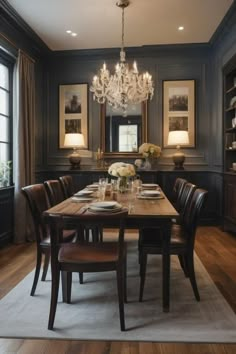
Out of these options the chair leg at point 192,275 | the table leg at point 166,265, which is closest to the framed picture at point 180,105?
the chair leg at point 192,275

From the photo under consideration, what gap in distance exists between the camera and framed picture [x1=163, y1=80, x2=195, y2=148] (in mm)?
5684

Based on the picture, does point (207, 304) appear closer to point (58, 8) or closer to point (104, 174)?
point (104, 174)

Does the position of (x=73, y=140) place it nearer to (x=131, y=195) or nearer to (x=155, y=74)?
(x=155, y=74)

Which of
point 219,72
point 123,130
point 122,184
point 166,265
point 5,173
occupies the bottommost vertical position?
point 166,265

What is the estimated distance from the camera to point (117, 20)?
14.7ft

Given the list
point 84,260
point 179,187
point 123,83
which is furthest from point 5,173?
point 84,260

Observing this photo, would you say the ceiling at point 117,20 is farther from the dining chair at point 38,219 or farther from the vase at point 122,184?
the dining chair at point 38,219

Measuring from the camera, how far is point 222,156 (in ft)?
16.6

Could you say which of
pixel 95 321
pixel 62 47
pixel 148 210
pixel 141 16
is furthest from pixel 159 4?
pixel 95 321

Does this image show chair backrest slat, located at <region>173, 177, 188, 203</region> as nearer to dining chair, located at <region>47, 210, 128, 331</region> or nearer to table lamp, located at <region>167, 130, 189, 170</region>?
dining chair, located at <region>47, 210, 128, 331</region>

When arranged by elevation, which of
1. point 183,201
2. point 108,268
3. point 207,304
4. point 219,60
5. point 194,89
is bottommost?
point 207,304

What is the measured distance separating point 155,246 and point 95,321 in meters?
0.74

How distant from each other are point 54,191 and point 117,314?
5.16 feet

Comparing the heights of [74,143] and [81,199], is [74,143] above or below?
above
